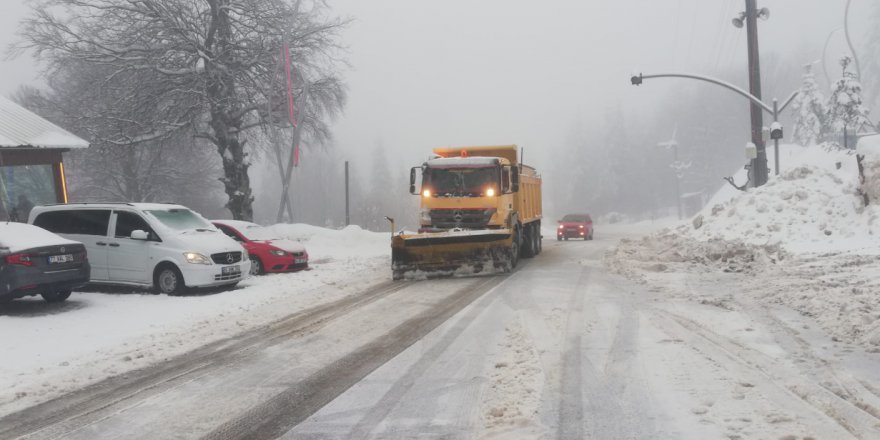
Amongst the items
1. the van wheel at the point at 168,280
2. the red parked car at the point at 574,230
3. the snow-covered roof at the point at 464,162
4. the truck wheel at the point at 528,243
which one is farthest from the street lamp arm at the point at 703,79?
the van wheel at the point at 168,280

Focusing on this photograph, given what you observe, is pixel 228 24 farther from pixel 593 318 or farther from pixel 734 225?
pixel 593 318

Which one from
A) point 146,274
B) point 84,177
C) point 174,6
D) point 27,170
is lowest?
point 146,274

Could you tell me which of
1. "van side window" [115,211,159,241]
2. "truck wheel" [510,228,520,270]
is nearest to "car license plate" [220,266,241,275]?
"van side window" [115,211,159,241]

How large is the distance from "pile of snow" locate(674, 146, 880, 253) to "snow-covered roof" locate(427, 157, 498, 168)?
591cm

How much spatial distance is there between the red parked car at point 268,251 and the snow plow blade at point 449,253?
2.95 meters

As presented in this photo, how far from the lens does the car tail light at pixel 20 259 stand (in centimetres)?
914

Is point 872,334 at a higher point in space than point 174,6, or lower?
lower

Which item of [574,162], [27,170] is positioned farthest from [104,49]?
[574,162]

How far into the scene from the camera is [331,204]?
107438mm

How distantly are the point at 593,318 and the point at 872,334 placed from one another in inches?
119

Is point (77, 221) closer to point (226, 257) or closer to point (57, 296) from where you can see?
point (57, 296)

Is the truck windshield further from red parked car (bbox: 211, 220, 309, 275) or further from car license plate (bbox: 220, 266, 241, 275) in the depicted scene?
car license plate (bbox: 220, 266, 241, 275)

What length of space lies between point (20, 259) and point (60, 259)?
0.64 meters

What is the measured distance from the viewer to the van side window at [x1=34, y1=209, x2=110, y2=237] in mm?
12066
